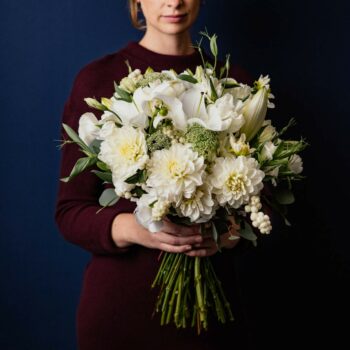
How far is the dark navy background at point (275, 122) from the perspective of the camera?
1.85 meters

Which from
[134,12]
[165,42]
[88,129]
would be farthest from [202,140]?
[134,12]

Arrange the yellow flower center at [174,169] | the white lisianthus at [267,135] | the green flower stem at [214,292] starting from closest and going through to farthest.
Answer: the yellow flower center at [174,169]
the white lisianthus at [267,135]
the green flower stem at [214,292]

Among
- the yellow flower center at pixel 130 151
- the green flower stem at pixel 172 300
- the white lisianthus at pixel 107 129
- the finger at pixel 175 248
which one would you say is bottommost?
the green flower stem at pixel 172 300

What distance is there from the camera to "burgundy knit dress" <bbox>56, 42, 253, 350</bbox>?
1321 millimetres

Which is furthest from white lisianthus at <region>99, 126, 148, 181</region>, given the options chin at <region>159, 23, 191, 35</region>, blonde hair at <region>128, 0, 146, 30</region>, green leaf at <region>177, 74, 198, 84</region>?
blonde hair at <region>128, 0, 146, 30</region>

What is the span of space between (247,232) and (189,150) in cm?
22

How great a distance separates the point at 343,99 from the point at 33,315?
1.15 metres

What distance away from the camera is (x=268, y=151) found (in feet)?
3.61

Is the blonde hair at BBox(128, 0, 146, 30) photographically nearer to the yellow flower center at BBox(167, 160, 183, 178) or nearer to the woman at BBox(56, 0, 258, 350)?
the woman at BBox(56, 0, 258, 350)

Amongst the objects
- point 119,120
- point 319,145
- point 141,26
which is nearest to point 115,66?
point 141,26

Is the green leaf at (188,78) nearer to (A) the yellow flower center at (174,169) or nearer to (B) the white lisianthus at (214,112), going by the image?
(B) the white lisianthus at (214,112)

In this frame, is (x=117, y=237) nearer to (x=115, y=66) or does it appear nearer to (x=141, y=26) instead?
(x=115, y=66)

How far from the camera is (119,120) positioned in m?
1.12

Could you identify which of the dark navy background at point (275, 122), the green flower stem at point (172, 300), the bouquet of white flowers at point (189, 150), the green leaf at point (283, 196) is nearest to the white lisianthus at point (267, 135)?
the bouquet of white flowers at point (189, 150)
